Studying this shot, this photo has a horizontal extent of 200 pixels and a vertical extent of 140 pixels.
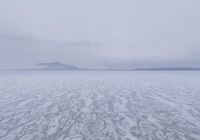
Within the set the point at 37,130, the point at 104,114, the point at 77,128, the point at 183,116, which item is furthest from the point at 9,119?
the point at 183,116

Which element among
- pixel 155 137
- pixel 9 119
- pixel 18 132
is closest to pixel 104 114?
pixel 155 137

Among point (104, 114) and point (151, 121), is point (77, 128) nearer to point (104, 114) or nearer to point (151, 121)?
point (104, 114)

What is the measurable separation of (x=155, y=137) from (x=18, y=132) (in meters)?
7.03

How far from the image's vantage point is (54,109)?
9.80m

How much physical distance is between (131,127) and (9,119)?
7.82 meters

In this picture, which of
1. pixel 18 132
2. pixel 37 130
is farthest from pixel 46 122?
pixel 18 132

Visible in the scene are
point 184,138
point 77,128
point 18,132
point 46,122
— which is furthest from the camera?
point 46,122

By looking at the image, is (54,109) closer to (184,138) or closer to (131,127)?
(131,127)

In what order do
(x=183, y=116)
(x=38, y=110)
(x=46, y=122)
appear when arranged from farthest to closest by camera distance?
(x=38, y=110) → (x=183, y=116) → (x=46, y=122)

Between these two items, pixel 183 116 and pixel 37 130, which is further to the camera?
pixel 183 116

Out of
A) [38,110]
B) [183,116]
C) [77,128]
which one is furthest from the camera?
[38,110]

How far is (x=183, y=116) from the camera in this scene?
8.37 m

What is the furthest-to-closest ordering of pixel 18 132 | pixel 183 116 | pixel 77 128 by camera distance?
pixel 183 116 < pixel 77 128 < pixel 18 132

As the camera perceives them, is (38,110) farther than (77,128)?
Yes
